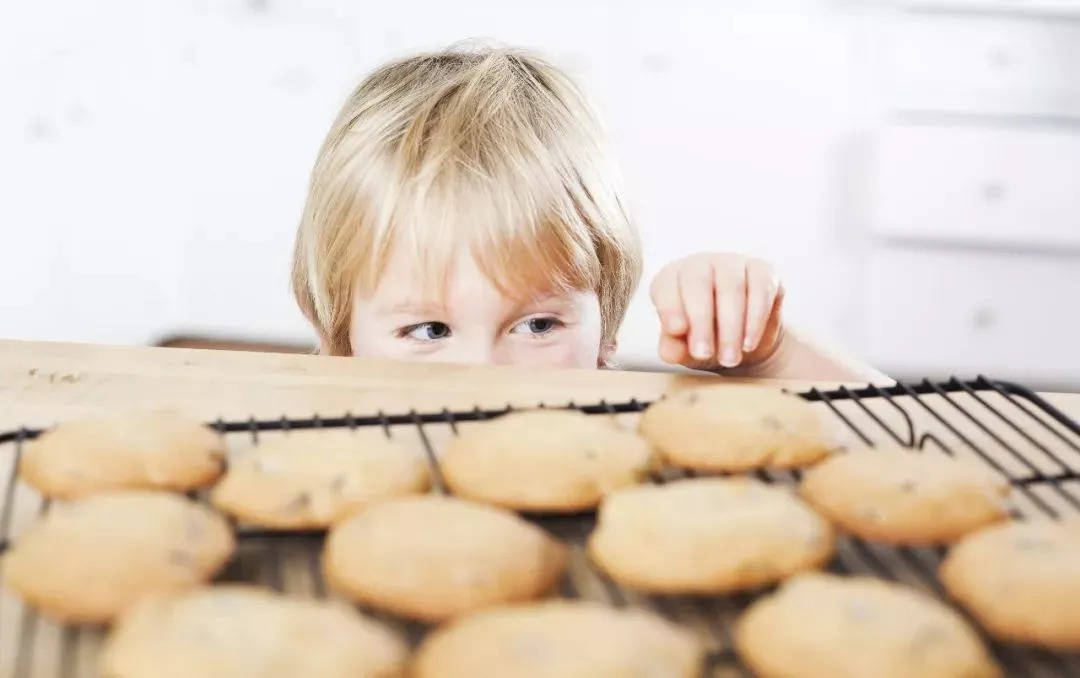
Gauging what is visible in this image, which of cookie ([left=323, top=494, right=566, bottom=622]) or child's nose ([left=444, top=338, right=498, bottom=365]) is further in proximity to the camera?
child's nose ([left=444, top=338, right=498, bottom=365])

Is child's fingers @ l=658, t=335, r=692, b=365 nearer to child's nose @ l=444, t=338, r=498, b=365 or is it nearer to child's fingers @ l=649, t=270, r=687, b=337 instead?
child's fingers @ l=649, t=270, r=687, b=337

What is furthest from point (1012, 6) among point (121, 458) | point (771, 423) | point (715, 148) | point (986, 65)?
point (121, 458)

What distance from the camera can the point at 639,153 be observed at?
2.76 m

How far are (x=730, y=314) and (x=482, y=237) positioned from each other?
292 millimetres

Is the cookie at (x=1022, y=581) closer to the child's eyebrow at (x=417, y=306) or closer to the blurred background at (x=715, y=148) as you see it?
the child's eyebrow at (x=417, y=306)

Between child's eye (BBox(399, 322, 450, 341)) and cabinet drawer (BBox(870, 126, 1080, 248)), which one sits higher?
child's eye (BBox(399, 322, 450, 341))

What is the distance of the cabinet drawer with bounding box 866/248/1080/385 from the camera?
2.70 m

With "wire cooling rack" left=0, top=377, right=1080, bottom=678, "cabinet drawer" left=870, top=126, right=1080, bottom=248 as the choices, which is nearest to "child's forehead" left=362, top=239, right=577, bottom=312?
"wire cooling rack" left=0, top=377, right=1080, bottom=678

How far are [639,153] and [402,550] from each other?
7.78ft

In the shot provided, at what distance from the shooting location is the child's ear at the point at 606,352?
4.42 feet

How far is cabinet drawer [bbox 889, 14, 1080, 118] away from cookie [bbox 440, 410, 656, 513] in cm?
225

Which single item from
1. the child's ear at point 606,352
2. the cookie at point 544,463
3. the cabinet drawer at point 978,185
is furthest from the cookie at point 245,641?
the cabinet drawer at point 978,185

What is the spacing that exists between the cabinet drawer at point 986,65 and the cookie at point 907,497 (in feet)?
7.31

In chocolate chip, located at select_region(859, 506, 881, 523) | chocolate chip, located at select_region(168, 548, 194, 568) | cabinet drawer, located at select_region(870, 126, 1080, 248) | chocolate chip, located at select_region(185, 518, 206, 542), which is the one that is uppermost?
chocolate chip, located at select_region(185, 518, 206, 542)
